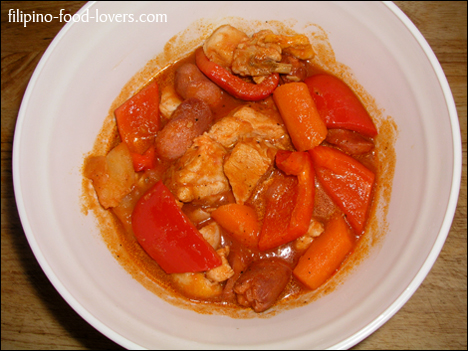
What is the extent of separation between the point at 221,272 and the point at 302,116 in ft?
3.50

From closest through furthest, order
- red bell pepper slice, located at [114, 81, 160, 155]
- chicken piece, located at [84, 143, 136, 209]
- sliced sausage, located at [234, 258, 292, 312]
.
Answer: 1. sliced sausage, located at [234, 258, 292, 312]
2. chicken piece, located at [84, 143, 136, 209]
3. red bell pepper slice, located at [114, 81, 160, 155]

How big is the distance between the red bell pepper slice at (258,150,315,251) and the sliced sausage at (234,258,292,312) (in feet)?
0.44

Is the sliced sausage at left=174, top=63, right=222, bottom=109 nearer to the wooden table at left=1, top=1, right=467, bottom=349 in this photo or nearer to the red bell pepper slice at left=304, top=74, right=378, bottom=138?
the red bell pepper slice at left=304, top=74, right=378, bottom=138

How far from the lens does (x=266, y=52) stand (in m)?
2.18

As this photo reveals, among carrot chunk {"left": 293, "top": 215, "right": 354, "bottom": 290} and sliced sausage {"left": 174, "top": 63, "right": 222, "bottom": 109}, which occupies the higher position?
sliced sausage {"left": 174, "top": 63, "right": 222, "bottom": 109}

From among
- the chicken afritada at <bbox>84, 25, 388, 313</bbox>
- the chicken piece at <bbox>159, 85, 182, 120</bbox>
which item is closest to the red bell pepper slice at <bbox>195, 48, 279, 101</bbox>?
the chicken afritada at <bbox>84, 25, 388, 313</bbox>

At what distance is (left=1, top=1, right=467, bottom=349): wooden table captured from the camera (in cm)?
229

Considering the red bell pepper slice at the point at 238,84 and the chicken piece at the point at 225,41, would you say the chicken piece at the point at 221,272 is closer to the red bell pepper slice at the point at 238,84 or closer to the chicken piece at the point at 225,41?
the red bell pepper slice at the point at 238,84

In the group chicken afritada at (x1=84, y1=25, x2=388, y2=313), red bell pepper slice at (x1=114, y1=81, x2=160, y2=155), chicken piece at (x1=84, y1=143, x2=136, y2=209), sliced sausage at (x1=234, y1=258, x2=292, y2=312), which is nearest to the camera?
sliced sausage at (x1=234, y1=258, x2=292, y2=312)

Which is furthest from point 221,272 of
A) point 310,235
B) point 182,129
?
point 182,129

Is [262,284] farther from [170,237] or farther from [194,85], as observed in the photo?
[194,85]

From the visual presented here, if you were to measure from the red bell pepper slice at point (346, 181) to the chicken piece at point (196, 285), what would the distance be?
929mm

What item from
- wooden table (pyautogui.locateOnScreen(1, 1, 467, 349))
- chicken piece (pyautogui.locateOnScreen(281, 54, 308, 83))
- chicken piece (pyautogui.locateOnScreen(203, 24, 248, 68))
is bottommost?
wooden table (pyautogui.locateOnScreen(1, 1, 467, 349))

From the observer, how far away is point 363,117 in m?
2.23
